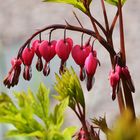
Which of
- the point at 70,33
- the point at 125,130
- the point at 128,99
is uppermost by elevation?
the point at 70,33

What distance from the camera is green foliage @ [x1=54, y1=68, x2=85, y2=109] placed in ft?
1.79

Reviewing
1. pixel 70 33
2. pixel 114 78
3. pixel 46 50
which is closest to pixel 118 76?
A: pixel 114 78

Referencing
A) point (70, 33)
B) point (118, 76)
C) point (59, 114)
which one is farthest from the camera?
point (70, 33)

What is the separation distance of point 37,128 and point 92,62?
0.58 ft

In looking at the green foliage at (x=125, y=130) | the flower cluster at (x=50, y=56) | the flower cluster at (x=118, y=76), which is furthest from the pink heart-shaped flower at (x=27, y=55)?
the green foliage at (x=125, y=130)

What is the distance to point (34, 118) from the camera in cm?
47

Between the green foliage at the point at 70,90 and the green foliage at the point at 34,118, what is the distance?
54 mm

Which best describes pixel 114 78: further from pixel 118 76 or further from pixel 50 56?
pixel 50 56

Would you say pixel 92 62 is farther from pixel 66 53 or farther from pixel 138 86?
pixel 138 86

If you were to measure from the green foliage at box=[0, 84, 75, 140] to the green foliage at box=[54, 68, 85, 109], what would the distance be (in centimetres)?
5

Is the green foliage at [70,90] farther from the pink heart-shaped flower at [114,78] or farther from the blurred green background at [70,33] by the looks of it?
the blurred green background at [70,33]

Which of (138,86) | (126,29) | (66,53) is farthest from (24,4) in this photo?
(66,53)

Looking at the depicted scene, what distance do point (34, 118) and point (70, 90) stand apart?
0.09m

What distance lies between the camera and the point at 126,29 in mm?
3352
